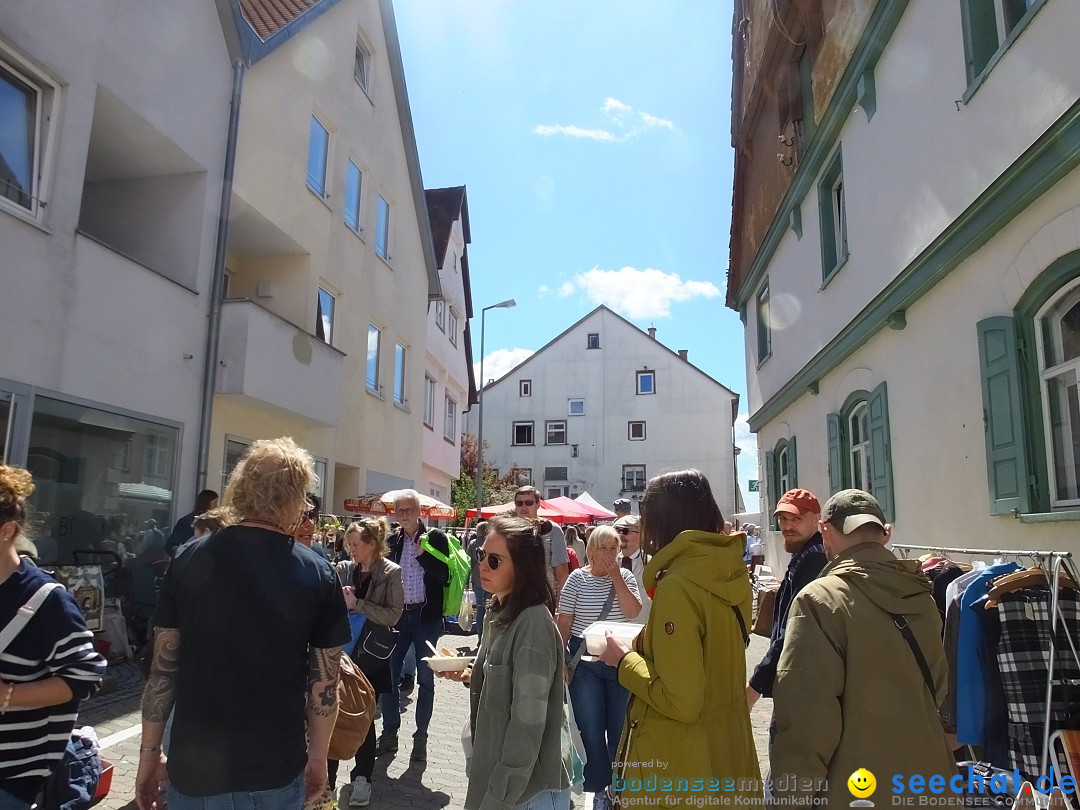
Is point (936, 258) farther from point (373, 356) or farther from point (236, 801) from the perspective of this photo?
point (373, 356)

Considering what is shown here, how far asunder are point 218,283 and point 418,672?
6647mm

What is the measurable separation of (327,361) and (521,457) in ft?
96.7

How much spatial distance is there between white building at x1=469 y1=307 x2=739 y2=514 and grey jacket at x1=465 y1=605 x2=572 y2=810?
35.9 meters

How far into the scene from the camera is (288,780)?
2430mm

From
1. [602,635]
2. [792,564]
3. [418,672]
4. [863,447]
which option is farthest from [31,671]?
[863,447]

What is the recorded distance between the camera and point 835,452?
411 inches

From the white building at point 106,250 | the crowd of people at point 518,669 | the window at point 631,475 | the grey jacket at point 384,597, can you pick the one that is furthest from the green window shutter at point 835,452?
the window at point 631,475

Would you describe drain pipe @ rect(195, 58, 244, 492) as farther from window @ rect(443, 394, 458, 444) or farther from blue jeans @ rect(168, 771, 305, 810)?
window @ rect(443, 394, 458, 444)

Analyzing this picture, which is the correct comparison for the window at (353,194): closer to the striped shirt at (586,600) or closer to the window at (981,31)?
the window at (981,31)

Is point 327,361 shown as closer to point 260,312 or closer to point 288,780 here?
point 260,312

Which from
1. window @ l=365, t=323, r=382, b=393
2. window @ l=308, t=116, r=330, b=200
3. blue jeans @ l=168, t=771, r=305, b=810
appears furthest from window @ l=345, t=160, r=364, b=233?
blue jeans @ l=168, t=771, r=305, b=810

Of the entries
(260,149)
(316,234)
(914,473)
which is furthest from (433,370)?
(914,473)

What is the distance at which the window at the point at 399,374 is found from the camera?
17.7 meters

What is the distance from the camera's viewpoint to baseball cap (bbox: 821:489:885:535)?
3219 millimetres
